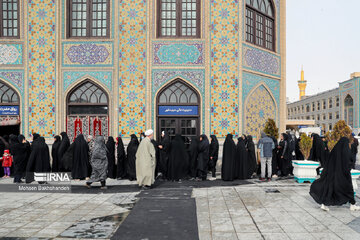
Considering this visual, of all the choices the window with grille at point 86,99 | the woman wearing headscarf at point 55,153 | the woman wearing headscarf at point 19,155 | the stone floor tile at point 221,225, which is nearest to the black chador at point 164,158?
the woman wearing headscarf at point 55,153

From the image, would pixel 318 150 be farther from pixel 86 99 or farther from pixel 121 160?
pixel 86 99

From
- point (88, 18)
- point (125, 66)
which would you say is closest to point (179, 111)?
point (125, 66)

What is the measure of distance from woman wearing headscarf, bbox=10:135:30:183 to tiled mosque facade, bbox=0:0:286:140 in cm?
271

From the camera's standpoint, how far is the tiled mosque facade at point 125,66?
39.2ft

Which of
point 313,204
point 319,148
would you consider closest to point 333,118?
point 319,148

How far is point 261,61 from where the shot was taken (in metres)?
13.1

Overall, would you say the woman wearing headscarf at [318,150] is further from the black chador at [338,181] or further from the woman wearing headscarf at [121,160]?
the woman wearing headscarf at [121,160]

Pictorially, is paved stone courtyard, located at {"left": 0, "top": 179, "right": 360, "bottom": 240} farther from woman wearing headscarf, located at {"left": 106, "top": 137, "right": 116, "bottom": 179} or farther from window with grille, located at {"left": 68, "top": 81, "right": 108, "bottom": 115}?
window with grille, located at {"left": 68, "top": 81, "right": 108, "bottom": 115}

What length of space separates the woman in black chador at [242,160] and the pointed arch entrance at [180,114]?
7.93ft

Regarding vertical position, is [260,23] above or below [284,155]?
above

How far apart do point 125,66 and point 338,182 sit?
8.39 metres

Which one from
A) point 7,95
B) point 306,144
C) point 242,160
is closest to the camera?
point 306,144

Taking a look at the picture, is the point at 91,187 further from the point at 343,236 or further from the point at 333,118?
the point at 333,118

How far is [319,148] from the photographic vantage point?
10.6m
